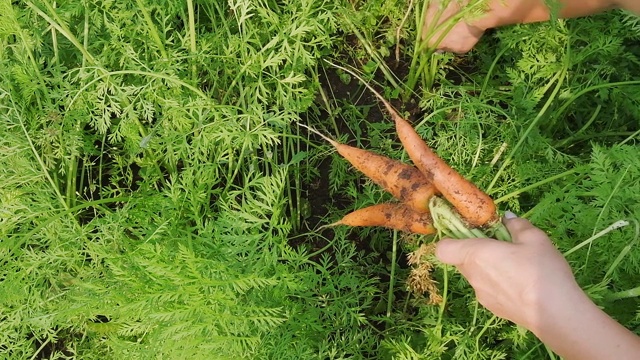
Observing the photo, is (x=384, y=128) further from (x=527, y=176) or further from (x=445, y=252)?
(x=445, y=252)

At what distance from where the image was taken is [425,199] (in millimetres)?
1986

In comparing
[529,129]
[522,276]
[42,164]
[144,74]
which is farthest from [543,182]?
[42,164]

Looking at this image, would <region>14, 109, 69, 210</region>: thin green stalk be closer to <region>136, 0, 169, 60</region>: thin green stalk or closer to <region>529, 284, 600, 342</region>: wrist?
<region>136, 0, 169, 60</region>: thin green stalk

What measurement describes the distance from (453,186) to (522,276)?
52 cm

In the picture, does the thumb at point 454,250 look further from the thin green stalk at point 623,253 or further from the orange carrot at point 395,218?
the thin green stalk at point 623,253

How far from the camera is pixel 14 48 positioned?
2.13 meters

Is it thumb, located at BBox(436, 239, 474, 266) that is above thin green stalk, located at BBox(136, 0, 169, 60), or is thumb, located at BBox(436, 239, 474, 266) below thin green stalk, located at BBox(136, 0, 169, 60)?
below

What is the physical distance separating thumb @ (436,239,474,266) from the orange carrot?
248 mm

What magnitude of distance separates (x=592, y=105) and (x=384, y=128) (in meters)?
0.90

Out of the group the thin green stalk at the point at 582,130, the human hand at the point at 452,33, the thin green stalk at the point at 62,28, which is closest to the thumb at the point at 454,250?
the thin green stalk at the point at 582,130

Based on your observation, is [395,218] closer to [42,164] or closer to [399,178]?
[399,178]

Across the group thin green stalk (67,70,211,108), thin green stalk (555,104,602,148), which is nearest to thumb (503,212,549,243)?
thin green stalk (555,104,602,148)

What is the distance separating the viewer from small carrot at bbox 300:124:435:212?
6.52ft

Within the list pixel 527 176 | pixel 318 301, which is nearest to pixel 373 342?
pixel 318 301
